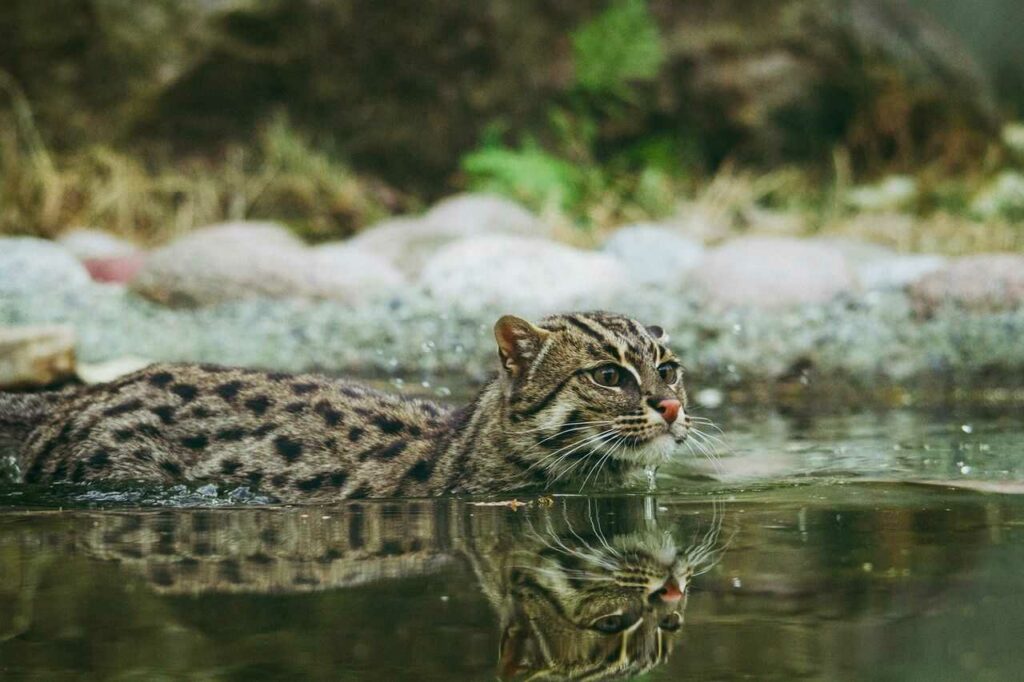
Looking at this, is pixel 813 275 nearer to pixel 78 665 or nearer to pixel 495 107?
pixel 495 107

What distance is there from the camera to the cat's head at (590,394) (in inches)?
237

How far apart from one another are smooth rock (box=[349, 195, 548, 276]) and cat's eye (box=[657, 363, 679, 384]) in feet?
26.3

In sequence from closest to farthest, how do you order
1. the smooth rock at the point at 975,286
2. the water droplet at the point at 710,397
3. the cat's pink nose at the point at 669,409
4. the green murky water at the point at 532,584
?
the green murky water at the point at 532,584, the cat's pink nose at the point at 669,409, the water droplet at the point at 710,397, the smooth rock at the point at 975,286

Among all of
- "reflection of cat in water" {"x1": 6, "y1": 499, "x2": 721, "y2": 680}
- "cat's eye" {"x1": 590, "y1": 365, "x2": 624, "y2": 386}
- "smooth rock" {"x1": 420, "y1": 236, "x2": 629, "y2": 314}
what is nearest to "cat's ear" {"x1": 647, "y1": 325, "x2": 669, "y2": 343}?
"cat's eye" {"x1": 590, "y1": 365, "x2": 624, "y2": 386}

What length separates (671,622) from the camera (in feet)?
12.0

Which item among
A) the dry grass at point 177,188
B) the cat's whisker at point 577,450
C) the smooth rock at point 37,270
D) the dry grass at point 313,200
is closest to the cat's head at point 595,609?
the cat's whisker at point 577,450

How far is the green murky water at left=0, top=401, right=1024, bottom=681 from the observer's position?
3.29 metres

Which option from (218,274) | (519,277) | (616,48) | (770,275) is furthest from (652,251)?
(616,48)

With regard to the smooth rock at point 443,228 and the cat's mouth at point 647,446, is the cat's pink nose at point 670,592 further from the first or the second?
the smooth rock at point 443,228

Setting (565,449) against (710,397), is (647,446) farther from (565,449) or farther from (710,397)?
(710,397)

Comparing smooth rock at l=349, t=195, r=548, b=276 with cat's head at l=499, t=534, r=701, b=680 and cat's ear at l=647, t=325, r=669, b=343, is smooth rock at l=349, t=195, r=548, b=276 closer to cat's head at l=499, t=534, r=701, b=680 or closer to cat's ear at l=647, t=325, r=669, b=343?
cat's ear at l=647, t=325, r=669, b=343

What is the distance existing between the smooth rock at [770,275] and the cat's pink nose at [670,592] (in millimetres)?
8470

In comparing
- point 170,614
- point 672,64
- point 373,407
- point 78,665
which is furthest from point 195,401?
point 672,64

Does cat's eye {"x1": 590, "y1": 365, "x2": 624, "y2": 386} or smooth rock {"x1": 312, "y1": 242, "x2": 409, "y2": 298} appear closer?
cat's eye {"x1": 590, "y1": 365, "x2": 624, "y2": 386}
